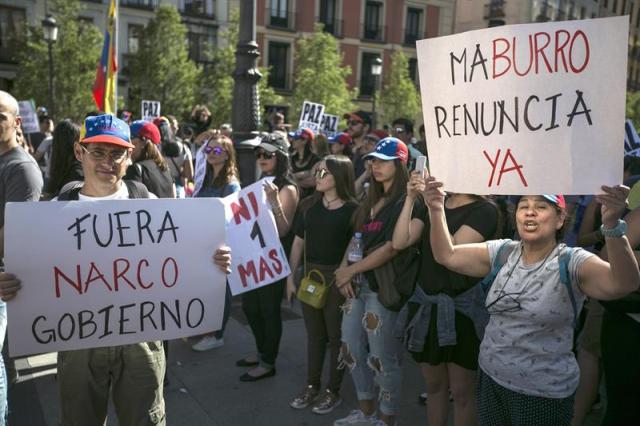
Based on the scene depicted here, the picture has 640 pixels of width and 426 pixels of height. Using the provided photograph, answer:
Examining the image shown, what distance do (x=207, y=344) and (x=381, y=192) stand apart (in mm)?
2266

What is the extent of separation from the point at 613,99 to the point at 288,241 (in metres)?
3.60

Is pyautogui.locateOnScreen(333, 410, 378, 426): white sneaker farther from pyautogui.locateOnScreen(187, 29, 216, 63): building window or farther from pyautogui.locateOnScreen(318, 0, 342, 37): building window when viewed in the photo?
pyautogui.locateOnScreen(318, 0, 342, 37): building window

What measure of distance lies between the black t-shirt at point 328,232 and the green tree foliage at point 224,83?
2052 centimetres

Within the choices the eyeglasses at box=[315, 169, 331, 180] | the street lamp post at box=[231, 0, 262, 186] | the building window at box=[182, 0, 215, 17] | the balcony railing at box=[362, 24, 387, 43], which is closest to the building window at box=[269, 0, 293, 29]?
the building window at box=[182, 0, 215, 17]

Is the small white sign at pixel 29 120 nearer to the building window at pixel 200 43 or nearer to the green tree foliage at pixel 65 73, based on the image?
the green tree foliage at pixel 65 73

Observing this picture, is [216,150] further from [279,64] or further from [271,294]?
[279,64]

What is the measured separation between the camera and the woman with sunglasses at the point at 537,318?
219 cm

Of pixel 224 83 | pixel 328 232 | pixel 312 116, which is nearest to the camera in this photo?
pixel 328 232

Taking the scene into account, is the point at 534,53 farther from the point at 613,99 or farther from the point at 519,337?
the point at 519,337

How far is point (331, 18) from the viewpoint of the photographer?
34.4 metres

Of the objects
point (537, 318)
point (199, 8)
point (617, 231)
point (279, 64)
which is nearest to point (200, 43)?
point (199, 8)

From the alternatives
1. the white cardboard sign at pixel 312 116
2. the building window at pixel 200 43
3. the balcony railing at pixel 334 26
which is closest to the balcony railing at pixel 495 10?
the balcony railing at pixel 334 26

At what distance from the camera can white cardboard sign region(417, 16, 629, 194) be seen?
2043 mm

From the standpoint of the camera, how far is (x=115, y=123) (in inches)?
98.7
